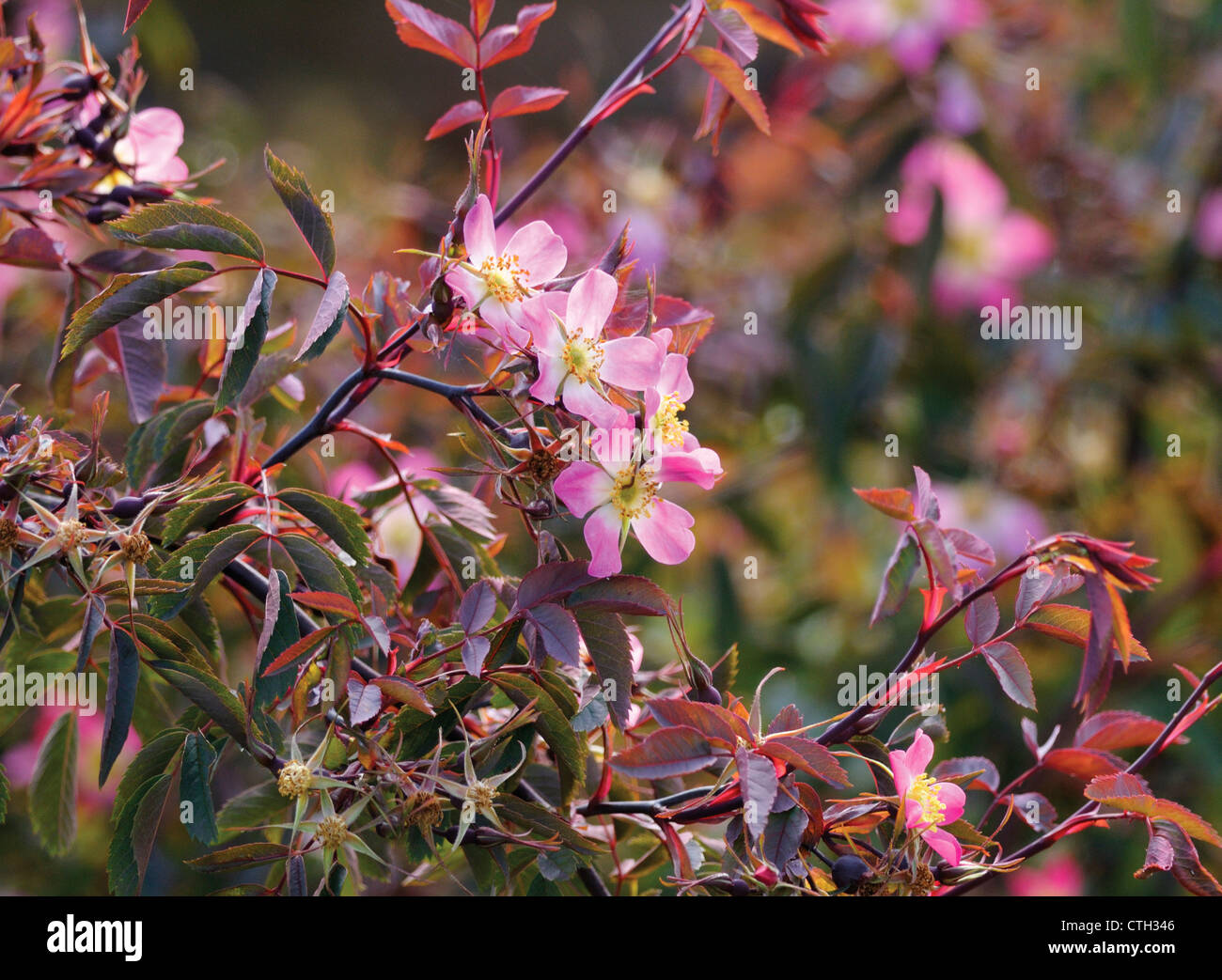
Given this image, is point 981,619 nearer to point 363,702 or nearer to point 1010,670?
point 1010,670

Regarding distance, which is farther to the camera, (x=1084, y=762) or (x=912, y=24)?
(x=912, y=24)

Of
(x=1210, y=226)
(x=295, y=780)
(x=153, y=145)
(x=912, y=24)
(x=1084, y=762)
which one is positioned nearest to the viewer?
(x=295, y=780)

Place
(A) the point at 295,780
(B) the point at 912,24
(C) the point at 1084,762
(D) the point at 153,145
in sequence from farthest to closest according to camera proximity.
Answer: (B) the point at 912,24, (D) the point at 153,145, (C) the point at 1084,762, (A) the point at 295,780

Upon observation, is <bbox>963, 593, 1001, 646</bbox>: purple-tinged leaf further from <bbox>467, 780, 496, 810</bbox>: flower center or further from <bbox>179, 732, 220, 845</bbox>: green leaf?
<bbox>179, 732, 220, 845</bbox>: green leaf

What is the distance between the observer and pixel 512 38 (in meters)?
0.56

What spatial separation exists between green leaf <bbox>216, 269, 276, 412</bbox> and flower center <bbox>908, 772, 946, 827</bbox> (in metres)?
0.32

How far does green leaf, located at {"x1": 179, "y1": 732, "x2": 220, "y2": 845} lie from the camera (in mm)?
461

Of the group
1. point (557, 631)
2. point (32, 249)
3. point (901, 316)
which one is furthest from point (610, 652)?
point (901, 316)

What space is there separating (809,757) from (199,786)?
258 mm

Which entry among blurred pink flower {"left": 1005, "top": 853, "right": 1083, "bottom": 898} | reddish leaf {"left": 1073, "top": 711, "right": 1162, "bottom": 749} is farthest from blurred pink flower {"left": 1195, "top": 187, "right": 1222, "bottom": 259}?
reddish leaf {"left": 1073, "top": 711, "right": 1162, "bottom": 749}

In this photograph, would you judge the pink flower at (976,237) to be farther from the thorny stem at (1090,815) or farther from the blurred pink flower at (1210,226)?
the thorny stem at (1090,815)

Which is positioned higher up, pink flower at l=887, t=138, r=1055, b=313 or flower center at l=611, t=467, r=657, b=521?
pink flower at l=887, t=138, r=1055, b=313

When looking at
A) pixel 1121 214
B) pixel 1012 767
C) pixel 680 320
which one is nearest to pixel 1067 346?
pixel 1121 214

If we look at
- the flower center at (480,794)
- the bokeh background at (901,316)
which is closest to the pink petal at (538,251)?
the flower center at (480,794)
